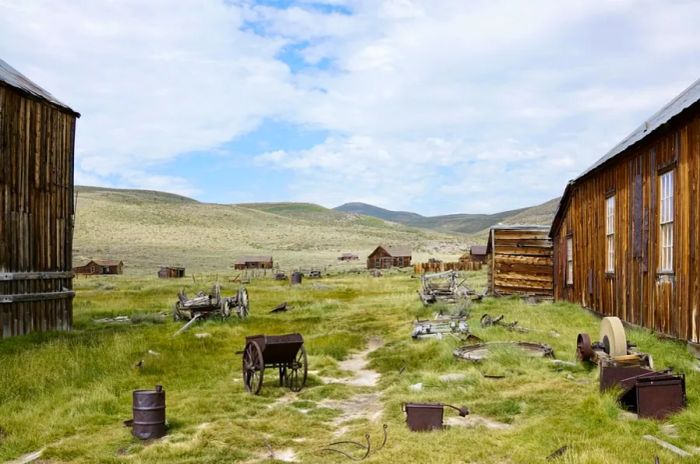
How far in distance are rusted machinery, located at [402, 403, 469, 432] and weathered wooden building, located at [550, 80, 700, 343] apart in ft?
16.6

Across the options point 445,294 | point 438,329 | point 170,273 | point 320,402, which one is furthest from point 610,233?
point 170,273

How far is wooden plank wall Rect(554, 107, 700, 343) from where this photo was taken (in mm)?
10211

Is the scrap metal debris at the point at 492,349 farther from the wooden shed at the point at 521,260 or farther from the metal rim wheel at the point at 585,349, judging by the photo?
the wooden shed at the point at 521,260

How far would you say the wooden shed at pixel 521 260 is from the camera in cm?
2369

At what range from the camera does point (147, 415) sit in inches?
311

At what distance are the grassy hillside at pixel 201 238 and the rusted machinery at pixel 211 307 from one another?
149ft

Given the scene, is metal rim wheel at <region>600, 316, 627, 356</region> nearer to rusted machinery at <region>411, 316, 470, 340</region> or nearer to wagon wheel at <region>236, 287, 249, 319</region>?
rusted machinery at <region>411, 316, 470, 340</region>

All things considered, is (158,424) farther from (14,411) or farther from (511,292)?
(511,292)

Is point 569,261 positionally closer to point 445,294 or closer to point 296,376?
point 445,294

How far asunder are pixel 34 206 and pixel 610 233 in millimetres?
14701

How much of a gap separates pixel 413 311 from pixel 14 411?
49.4ft

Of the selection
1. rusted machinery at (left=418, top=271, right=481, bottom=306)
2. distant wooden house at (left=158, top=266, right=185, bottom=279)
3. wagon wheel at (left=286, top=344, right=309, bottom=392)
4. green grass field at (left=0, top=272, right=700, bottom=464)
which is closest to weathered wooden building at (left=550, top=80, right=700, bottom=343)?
green grass field at (left=0, top=272, right=700, bottom=464)

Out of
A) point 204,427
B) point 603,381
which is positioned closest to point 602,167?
point 603,381

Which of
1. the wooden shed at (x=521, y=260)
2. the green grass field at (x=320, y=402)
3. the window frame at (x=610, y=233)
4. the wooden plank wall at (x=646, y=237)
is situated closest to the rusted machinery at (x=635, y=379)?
the green grass field at (x=320, y=402)
